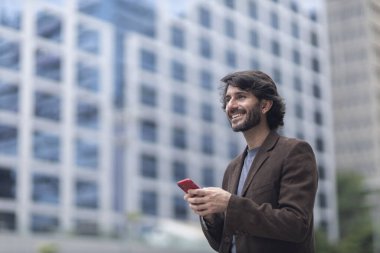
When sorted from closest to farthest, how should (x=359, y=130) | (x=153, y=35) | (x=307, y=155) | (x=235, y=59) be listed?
(x=307, y=155) → (x=153, y=35) → (x=235, y=59) → (x=359, y=130)

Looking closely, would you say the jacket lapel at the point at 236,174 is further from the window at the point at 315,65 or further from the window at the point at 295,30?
the window at the point at 315,65

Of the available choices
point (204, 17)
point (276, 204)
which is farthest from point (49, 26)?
point (276, 204)

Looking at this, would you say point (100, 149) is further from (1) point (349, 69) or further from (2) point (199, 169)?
(1) point (349, 69)

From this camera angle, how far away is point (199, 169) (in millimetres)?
62719

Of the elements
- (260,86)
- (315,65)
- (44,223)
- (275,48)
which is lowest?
(260,86)

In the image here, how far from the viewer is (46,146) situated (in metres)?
52.4

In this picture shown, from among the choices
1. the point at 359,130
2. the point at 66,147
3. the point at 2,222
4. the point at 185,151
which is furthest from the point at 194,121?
the point at 359,130

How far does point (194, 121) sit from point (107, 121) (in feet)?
28.6

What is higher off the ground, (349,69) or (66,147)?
(349,69)

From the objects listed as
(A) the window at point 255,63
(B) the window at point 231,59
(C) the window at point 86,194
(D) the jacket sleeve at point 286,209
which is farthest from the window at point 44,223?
(D) the jacket sleeve at point 286,209

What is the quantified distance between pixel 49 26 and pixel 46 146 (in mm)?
8251

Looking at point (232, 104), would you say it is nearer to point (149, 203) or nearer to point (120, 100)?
point (149, 203)

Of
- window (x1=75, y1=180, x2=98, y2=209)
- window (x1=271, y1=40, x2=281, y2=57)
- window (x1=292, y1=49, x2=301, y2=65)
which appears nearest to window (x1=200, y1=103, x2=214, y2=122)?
window (x1=271, y1=40, x2=281, y2=57)

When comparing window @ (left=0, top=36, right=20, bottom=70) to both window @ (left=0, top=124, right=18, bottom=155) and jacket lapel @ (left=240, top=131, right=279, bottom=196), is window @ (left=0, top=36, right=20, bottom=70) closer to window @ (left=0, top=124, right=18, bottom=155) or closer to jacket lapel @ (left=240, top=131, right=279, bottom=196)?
window @ (left=0, top=124, right=18, bottom=155)
